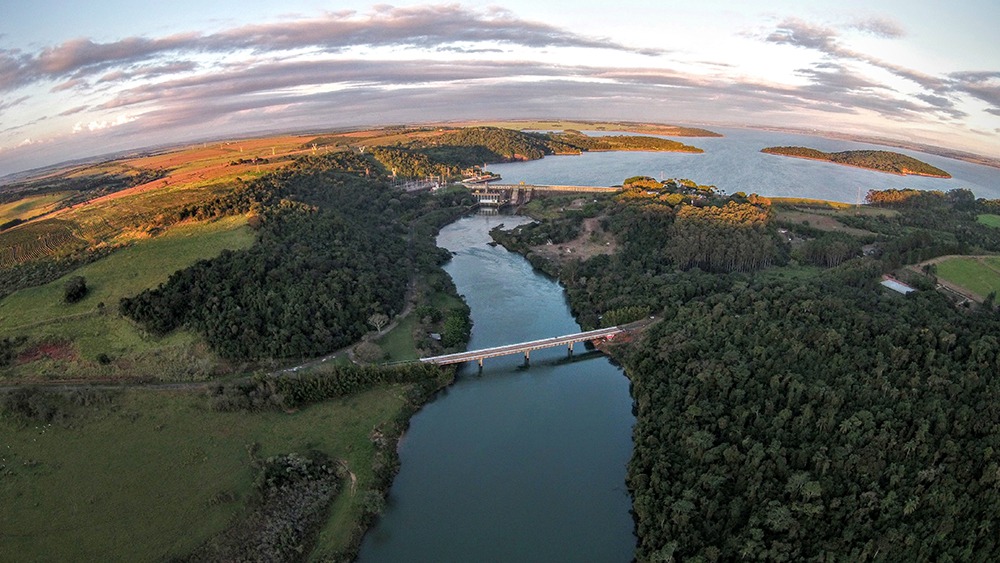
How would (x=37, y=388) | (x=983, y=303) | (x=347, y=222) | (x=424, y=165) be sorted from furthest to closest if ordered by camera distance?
(x=424, y=165), (x=347, y=222), (x=983, y=303), (x=37, y=388)

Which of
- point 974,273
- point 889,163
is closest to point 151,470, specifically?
point 974,273

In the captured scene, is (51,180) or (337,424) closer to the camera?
(337,424)

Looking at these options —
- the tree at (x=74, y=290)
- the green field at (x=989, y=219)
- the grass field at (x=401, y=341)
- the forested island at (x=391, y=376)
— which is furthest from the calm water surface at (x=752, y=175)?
the tree at (x=74, y=290)

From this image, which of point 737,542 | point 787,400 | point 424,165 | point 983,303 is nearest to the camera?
point 737,542

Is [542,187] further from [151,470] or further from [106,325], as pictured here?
[151,470]

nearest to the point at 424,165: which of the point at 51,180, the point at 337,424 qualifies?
the point at 51,180

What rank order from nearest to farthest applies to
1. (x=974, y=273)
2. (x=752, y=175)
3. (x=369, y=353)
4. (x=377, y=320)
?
(x=369, y=353)
(x=377, y=320)
(x=974, y=273)
(x=752, y=175)

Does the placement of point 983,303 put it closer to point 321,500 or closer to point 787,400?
point 787,400
